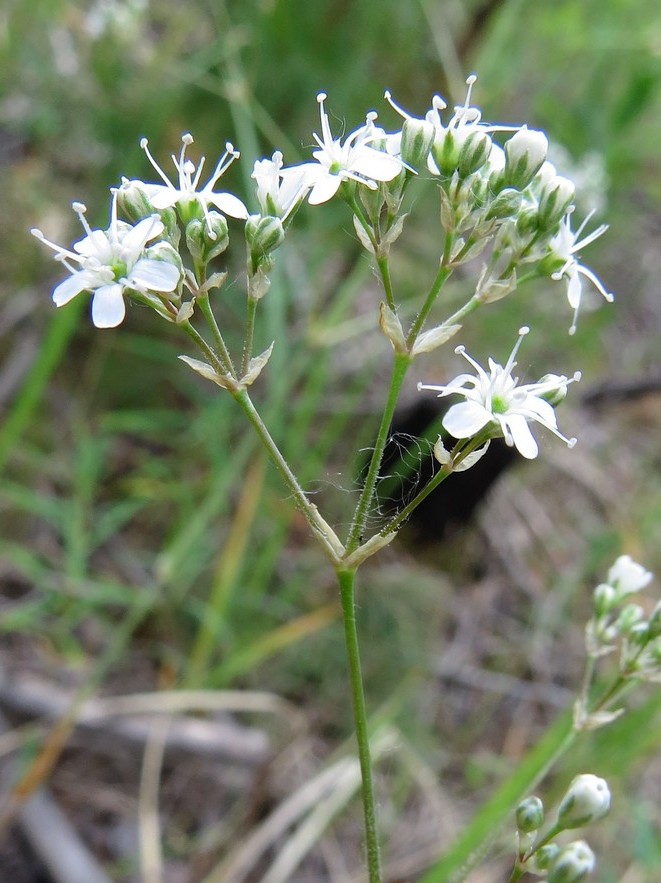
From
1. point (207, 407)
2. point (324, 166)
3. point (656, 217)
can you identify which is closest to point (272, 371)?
point (207, 407)

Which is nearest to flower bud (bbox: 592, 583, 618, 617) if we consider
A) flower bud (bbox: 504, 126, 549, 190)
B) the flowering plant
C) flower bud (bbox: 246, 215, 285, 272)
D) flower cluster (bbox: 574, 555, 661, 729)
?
flower cluster (bbox: 574, 555, 661, 729)

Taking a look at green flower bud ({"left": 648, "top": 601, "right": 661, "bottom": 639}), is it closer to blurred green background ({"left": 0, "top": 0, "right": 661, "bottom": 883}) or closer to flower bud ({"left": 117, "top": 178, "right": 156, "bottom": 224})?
flower bud ({"left": 117, "top": 178, "right": 156, "bottom": 224})

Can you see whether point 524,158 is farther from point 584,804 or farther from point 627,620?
point 584,804

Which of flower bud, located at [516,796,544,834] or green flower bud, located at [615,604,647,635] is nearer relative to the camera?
flower bud, located at [516,796,544,834]

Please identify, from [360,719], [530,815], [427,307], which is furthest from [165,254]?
[530,815]

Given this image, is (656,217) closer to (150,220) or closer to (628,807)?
(628,807)

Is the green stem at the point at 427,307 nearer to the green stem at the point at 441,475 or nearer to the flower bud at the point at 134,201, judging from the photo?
the green stem at the point at 441,475
